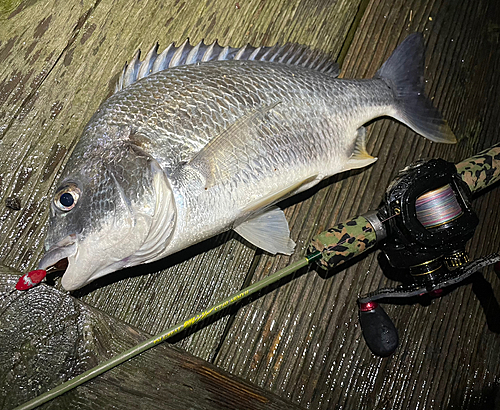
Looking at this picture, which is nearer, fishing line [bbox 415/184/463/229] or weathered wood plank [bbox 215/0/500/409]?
fishing line [bbox 415/184/463/229]

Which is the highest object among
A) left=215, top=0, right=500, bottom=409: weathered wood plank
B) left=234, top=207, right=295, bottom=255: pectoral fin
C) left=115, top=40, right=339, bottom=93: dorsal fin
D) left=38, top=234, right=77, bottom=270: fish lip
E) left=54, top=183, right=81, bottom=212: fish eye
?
left=115, top=40, right=339, bottom=93: dorsal fin

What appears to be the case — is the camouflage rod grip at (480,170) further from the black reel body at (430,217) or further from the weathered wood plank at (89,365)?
the weathered wood plank at (89,365)

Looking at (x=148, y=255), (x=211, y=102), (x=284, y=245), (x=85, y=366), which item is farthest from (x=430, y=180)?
(x=85, y=366)

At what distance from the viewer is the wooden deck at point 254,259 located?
1604mm

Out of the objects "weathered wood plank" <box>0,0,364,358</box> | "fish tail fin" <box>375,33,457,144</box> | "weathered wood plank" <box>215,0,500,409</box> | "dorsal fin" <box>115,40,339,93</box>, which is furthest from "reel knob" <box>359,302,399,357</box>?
"dorsal fin" <box>115,40,339,93</box>

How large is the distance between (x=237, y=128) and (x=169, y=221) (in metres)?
0.46

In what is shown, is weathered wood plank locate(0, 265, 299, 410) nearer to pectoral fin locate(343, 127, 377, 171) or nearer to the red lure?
the red lure

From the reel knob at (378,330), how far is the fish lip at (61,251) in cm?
126

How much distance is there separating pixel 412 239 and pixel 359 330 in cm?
55

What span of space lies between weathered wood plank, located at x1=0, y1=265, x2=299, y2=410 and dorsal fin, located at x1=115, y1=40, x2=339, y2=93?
102 centimetres

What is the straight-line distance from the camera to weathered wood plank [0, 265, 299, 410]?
1.49 meters

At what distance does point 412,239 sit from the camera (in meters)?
1.50

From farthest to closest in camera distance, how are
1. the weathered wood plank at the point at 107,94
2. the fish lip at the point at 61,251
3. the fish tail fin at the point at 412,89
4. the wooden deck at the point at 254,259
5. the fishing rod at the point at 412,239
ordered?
the fish tail fin at the point at 412,89, the weathered wood plank at the point at 107,94, the wooden deck at the point at 254,259, the fishing rod at the point at 412,239, the fish lip at the point at 61,251

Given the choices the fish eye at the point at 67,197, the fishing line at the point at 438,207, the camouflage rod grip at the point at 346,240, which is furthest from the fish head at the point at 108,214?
the fishing line at the point at 438,207
